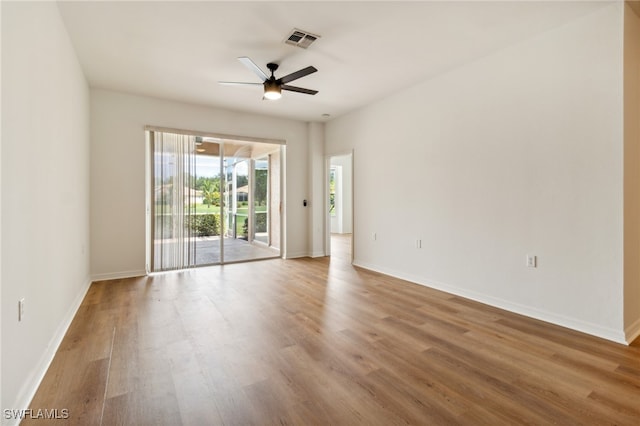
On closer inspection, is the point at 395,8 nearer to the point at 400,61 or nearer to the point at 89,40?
the point at 400,61

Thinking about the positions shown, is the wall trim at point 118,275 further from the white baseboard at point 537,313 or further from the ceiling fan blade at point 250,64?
the white baseboard at point 537,313

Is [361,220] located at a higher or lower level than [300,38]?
lower

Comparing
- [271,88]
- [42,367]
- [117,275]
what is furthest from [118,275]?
[271,88]

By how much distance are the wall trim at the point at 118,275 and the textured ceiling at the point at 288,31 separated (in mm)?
2751

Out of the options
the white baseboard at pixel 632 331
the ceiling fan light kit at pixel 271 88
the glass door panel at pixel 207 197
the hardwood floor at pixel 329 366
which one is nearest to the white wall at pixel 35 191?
the hardwood floor at pixel 329 366

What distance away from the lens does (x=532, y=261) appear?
3.20m

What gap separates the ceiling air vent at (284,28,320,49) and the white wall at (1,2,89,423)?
1935 mm

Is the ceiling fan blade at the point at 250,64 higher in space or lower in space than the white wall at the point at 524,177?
higher

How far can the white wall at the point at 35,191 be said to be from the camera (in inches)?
65.5

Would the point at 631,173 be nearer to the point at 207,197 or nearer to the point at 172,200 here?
the point at 207,197

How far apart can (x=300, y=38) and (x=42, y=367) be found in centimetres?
343

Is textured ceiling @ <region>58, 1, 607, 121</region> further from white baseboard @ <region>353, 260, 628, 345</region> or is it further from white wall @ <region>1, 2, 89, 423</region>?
white baseboard @ <region>353, 260, 628, 345</region>

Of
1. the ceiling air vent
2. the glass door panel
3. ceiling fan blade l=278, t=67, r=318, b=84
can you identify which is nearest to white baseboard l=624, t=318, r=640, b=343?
ceiling fan blade l=278, t=67, r=318, b=84

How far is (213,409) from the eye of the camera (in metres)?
1.79
